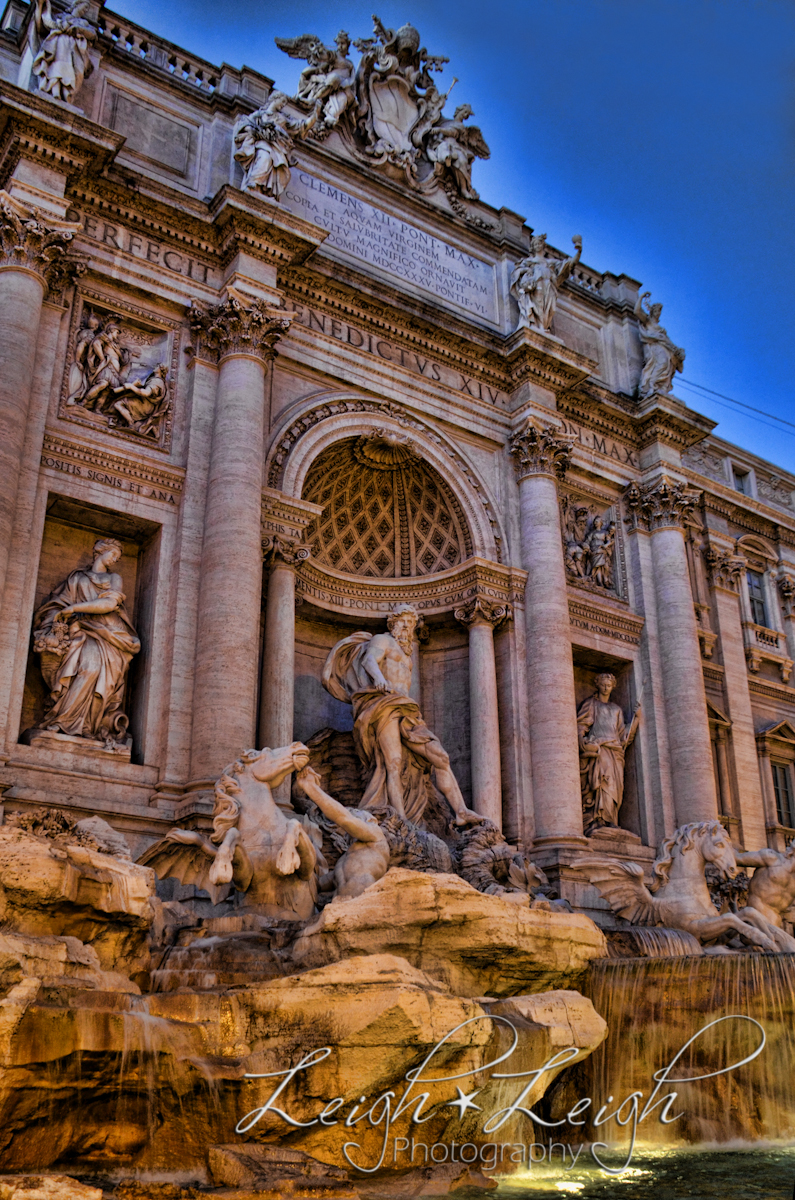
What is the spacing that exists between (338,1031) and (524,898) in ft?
11.5

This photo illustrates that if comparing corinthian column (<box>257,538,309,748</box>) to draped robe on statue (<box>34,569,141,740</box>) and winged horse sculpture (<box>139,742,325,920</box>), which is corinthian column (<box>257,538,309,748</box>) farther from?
winged horse sculpture (<box>139,742,325,920</box>)

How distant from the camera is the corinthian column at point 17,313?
13586 mm

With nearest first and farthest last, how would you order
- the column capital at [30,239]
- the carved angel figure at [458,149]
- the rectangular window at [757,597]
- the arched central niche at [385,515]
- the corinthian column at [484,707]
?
the column capital at [30,239]
the corinthian column at [484,707]
the arched central niche at [385,515]
the carved angel figure at [458,149]
the rectangular window at [757,597]

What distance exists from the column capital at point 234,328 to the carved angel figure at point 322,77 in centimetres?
511

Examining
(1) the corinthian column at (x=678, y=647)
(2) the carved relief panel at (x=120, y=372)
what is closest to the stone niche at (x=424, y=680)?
(2) the carved relief panel at (x=120, y=372)

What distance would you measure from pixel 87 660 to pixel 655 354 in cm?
1437

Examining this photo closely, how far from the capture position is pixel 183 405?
16438mm

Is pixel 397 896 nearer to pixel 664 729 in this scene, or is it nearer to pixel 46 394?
pixel 46 394

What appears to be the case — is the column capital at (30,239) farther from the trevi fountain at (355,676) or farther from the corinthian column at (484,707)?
the corinthian column at (484,707)

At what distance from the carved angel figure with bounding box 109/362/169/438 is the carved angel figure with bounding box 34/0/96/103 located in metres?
4.24

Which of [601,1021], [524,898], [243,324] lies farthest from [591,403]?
[601,1021]

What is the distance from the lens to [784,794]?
23.9 m

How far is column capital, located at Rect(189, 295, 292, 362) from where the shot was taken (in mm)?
16547

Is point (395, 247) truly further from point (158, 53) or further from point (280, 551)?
point (280, 551)
